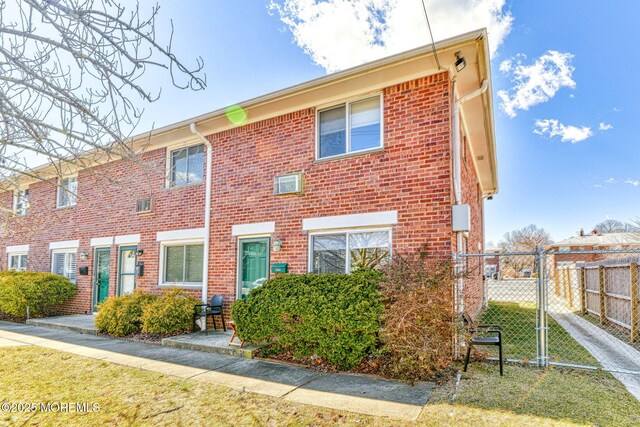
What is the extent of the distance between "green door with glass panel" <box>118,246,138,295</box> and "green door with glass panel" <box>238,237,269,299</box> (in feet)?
13.7

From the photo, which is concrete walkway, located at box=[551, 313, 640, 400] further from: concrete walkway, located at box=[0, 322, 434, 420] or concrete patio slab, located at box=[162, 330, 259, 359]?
concrete patio slab, located at box=[162, 330, 259, 359]

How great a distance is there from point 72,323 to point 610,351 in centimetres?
1262

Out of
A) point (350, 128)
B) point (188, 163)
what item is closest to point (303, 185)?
point (350, 128)

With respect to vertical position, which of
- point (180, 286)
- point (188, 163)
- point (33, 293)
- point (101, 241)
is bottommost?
point (33, 293)

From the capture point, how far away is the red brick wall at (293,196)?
21.8ft

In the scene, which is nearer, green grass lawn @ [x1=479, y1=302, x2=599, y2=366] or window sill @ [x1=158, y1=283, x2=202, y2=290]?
green grass lawn @ [x1=479, y1=302, x2=599, y2=366]

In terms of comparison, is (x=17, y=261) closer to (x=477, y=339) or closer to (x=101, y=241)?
(x=101, y=241)

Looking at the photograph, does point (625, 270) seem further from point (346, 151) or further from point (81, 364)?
point (81, 364)

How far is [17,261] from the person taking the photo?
49.4ft

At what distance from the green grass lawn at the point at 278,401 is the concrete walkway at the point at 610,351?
0.79 ft

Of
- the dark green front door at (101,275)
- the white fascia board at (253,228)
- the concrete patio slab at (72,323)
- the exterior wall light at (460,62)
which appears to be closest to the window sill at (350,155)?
the white fascia board at (253,228)

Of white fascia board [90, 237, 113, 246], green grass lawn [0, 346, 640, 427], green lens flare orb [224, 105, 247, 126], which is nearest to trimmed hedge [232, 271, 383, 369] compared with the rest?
green grass lawn [0, 346, 640, 427]

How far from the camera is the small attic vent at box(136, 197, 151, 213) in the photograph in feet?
34.5

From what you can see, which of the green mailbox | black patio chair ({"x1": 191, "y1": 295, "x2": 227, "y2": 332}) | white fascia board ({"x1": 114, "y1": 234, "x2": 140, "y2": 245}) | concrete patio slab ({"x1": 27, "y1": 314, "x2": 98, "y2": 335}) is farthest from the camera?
white fascia board ({"x1": 114, "y1": 234, "x2": 140, "y2": 245})
